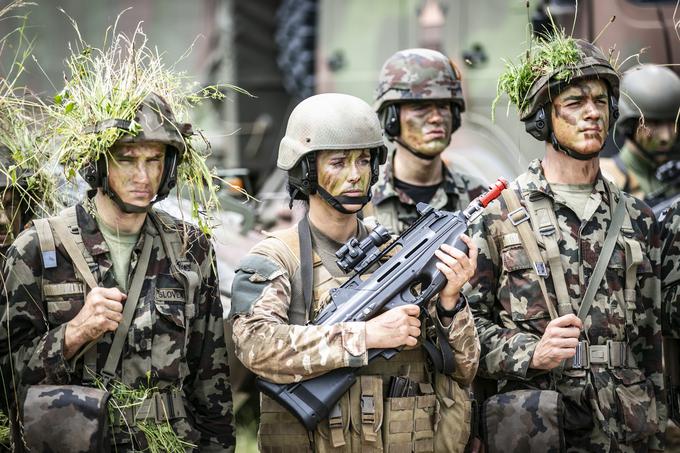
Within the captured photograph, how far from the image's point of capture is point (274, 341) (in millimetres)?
5215

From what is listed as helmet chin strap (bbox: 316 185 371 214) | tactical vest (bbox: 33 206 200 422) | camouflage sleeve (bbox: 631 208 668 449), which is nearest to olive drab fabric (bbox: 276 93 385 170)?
helmet chin strap (bbox: 316 185 371 214)

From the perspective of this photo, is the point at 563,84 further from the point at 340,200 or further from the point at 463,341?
the point at 463,341

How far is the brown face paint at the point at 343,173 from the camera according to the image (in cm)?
561

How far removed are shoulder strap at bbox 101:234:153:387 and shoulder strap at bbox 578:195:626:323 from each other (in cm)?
199

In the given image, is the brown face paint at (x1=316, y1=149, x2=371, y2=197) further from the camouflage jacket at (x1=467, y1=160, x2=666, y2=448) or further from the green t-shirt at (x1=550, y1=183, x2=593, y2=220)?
the green t-shirt at (x1=550, y1=183, x2=593, y2=220)

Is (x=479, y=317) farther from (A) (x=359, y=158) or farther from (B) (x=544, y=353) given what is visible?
(A) (x=359, y=158)

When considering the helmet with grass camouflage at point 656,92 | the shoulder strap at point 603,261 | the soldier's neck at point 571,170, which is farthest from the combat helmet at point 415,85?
the shoulder strap at point 603,261

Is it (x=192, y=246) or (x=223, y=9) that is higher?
(x=223, y=9)

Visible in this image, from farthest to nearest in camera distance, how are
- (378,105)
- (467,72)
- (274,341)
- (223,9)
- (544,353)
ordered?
1. (223,9)
2. (467,72)
3. (378,105)
4. (544,353)
5. (274,341)

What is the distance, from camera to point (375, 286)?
17.7 ft

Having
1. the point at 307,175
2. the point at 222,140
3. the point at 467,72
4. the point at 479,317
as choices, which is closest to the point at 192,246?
the point at 307,175

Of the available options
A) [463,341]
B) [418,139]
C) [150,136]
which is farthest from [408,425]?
[418,139]

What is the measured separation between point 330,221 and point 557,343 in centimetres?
115

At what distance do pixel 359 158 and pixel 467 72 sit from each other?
4.80 metres
